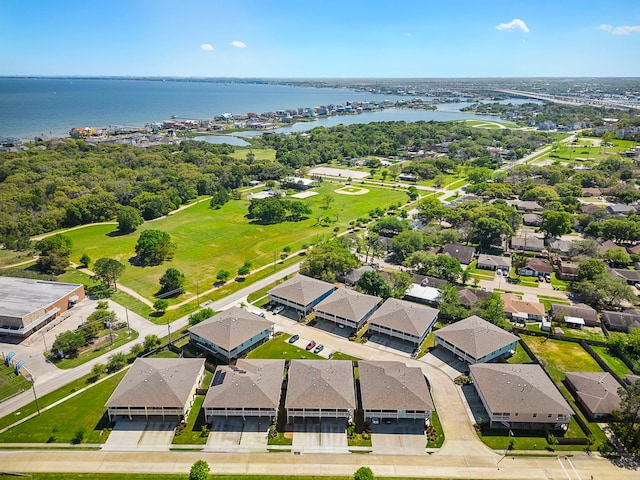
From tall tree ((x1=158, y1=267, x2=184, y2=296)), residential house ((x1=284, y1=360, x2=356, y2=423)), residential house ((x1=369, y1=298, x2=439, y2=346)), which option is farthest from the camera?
tall tree ((x1=158, y1=267, x2=184, y2=296))

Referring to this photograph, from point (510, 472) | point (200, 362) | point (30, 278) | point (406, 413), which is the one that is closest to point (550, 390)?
point (510, 472)

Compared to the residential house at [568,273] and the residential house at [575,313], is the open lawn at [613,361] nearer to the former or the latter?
the residential house at [575,313]

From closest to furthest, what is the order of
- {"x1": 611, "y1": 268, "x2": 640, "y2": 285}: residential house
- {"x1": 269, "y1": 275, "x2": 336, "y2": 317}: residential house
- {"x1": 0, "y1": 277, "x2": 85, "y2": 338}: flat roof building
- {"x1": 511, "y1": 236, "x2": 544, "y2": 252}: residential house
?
{"x1": 0, "y1": 277, "x2": 85, "y2": 338}: flat roof building < {"x1": 269, "y1": 275, "x2": 336, "y2": 317}: residential house < {"x1": 611, "y1": 268, "x2": 640, "y2": 285}: residential house < {"x1": 511, "y1": 236, "x2": 544, "y2": 252}: residential house

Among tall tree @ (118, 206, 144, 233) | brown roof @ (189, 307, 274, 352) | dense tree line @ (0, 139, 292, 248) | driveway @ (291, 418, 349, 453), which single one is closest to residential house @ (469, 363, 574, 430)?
driveway @ (291, 418, 349, 453)

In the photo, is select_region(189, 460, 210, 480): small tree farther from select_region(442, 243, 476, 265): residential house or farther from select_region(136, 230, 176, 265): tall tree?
select_region(442, 243, 476, 265): residential house

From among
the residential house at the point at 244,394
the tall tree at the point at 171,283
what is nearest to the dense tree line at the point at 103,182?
the tall tree at the point at 171,283

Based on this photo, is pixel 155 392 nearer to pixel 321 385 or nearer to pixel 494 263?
pixel 321 385
